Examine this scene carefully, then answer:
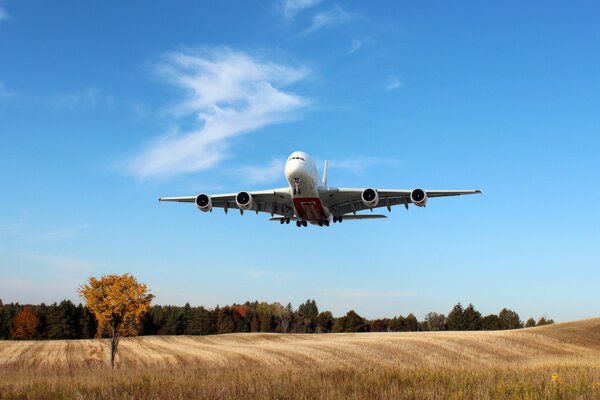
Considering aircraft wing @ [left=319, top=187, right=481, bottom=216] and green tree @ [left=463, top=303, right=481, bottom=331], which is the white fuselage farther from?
green tree @ [left=463, top=303, right=481, bottom=331]

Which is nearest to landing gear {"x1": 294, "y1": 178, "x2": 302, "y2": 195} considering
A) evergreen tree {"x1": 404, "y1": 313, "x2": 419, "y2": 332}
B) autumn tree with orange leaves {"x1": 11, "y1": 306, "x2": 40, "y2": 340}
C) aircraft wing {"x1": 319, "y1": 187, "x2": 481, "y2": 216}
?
aircraft wing {"x1": 319, "y1": 187, "x2": 481, "y2": 216}

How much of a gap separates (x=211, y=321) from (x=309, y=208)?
292ft

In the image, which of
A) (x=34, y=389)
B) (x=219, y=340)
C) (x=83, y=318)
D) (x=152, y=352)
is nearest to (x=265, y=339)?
(x=219, y=340)

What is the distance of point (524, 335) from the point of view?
64125 millimetres

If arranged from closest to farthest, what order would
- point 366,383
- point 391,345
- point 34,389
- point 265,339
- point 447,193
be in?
point 366,383
point 34,389
point 447,193
point 391,345
point 265,339

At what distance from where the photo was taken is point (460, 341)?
187 ft

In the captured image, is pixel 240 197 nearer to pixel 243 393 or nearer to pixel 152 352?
pixel 243 393

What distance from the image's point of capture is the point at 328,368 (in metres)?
20.7

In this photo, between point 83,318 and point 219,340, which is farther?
point 83,318

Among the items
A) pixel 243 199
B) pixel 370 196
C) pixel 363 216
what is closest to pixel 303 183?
pixel 243 199

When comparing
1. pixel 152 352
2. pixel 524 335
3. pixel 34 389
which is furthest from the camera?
pixel 524 335

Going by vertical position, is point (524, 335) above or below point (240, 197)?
below

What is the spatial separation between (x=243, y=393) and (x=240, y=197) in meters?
23.8

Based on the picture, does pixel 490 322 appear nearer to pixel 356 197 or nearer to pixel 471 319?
pixel 471 319
